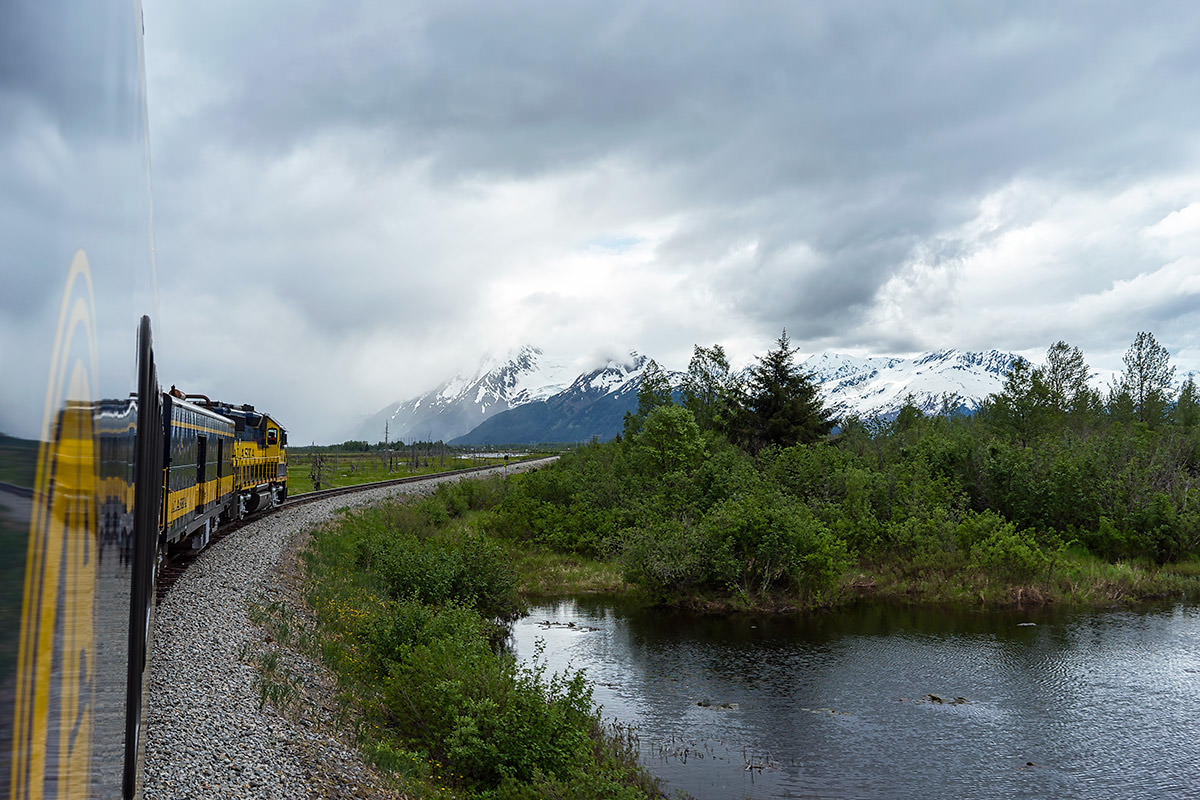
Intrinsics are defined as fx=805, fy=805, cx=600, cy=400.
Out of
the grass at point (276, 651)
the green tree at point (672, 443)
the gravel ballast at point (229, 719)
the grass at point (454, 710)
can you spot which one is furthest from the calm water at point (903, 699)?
the green tree at point (672, 443)

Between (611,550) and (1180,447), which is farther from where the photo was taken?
(1180,447)

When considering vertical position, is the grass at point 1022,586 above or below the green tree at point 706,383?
below

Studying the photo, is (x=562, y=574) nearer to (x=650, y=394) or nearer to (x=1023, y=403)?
(x=650, y=394)

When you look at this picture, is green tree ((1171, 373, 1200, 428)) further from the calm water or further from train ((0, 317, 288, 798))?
train ((0, 317, 288, 798))

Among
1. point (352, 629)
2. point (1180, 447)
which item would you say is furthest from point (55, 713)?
point (1180, 447)

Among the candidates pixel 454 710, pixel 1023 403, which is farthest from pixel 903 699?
pixel 1023 403

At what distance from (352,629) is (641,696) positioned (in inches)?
250

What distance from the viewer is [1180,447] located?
40750 millimetres

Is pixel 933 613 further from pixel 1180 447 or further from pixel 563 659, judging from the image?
pixel 1180 447

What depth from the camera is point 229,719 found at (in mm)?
9102

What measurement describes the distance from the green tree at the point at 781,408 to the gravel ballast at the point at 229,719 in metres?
36.6

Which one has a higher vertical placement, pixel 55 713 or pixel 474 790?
pixel 55 713

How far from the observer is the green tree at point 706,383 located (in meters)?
58.7

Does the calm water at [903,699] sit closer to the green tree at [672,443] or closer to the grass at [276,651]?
the grass at [276,651]
